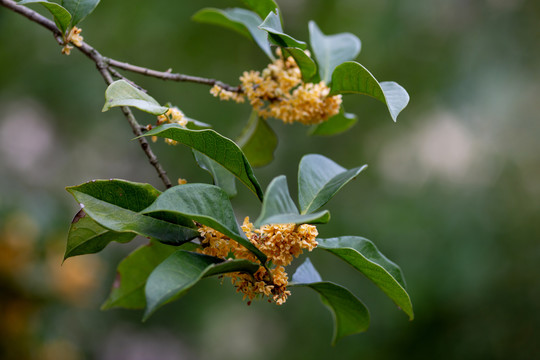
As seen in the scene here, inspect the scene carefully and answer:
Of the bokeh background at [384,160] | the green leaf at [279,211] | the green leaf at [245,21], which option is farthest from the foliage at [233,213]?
the bokeh background at [384,160]

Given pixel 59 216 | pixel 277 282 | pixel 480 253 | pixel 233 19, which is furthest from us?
pixel 480 253

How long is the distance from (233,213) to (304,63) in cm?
30

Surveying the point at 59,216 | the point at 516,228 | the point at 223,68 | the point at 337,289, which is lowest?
the point at 516,228

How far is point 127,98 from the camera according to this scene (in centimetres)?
59

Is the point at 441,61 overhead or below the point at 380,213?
A: overhead

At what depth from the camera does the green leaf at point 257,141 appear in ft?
3.24

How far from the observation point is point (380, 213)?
92.6 inches

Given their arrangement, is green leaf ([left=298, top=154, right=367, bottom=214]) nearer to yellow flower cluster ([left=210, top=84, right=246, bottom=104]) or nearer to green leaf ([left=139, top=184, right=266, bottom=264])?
green leaf ([left=139, top=184, right=266, bottom=264])

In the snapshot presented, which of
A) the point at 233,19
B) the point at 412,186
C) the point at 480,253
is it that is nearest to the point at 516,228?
the point at 480,253

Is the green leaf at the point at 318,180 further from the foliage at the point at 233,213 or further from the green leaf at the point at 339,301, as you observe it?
the green leaf at the point at 339,301

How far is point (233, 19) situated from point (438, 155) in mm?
2377

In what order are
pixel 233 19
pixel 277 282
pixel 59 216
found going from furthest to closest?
1. pixel 59 216
2. pixel 233 19
3. pixel 277 282

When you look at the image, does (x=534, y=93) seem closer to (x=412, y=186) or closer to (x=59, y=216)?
(x=412, y=186)

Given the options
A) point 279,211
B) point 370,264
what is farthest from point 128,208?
point 370,264
